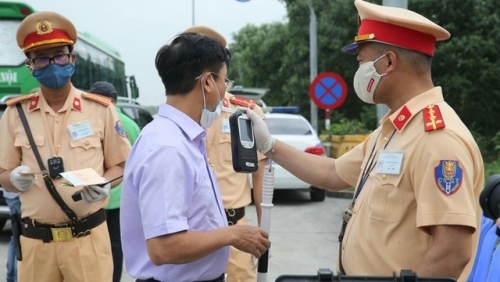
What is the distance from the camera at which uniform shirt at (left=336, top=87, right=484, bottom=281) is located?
2336 millimetres

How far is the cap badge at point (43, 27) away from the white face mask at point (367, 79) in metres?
1.87

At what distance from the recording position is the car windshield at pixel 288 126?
12.2 metres

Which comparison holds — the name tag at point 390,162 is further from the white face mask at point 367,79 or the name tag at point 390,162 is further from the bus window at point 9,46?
the bus window at point 9,46

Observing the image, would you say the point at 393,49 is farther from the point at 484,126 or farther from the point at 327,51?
the point at 327,51

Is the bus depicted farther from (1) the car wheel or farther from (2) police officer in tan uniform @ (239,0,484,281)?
(2) police officer in tan uniform @ (239,0,484,281)

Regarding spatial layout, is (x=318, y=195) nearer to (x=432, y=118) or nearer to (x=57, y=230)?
(x=57, y=230)

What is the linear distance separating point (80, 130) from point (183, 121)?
1395mm

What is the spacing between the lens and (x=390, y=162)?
8.32 ft

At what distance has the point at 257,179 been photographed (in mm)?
4320

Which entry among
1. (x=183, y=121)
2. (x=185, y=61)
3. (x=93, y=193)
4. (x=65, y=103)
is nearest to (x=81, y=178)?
(x=93, y=193)

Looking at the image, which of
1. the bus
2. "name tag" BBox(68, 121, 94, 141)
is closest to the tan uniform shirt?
"name tag" BBox(68, 121, 94, 141)

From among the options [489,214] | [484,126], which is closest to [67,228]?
[489,214]

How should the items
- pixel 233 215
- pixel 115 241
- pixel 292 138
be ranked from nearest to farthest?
pixel 233 215, pixel 115 241, pixel 292 138

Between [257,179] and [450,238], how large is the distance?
209 centimetres
